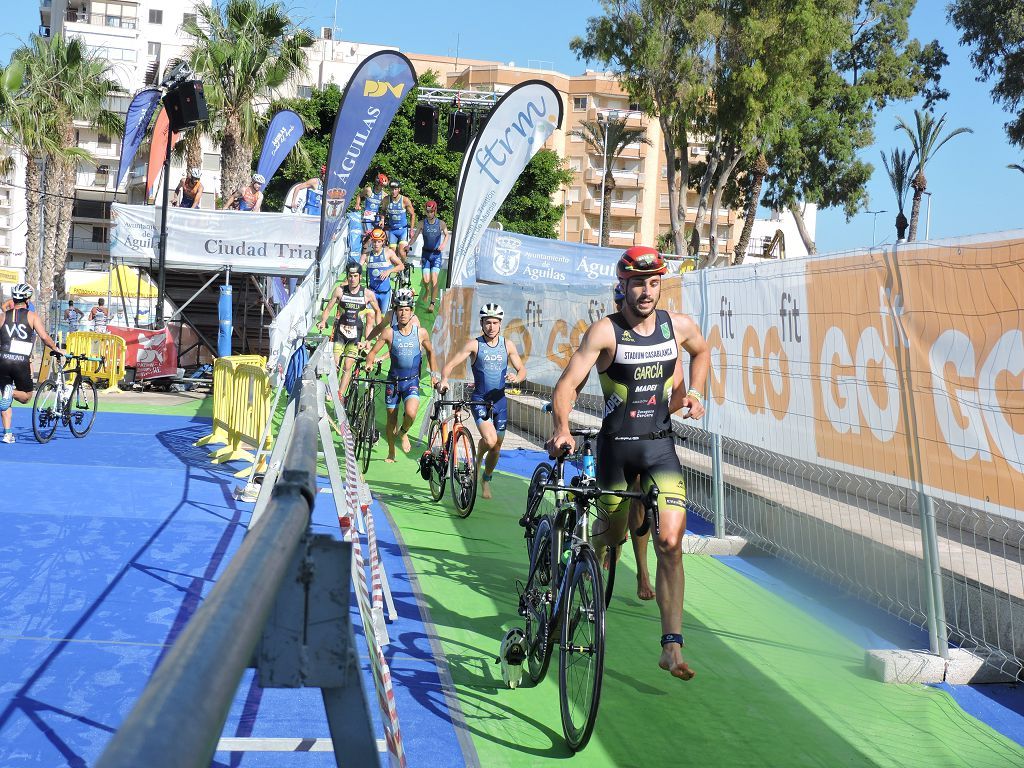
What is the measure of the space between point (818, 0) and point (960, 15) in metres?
3.96

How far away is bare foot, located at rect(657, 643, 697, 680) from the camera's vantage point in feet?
17.0

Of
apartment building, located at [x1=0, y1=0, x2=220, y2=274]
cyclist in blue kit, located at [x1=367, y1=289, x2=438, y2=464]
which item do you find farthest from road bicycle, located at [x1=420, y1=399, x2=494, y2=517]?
apartment building, located at [x1=0, y1=0, x2=220, y2=274]

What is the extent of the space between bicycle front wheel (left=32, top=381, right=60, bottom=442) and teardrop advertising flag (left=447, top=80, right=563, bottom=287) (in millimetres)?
7236

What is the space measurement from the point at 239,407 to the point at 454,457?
4.07 meters

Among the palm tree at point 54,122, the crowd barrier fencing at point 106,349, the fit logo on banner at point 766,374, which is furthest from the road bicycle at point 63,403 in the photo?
the palm tree at point 54,122

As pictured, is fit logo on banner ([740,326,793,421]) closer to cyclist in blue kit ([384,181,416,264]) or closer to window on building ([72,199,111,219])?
cyclist in blue kit ([384,181,416,264])

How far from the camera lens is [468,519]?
10.5 metres

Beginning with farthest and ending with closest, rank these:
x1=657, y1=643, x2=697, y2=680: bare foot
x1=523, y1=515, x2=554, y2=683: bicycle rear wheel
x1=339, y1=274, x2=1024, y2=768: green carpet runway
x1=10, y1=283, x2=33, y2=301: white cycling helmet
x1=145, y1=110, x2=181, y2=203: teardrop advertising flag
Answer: x1=145, y1=110, x2=181, y2=203: teardrop advertising flag < x1=10, y1=283, x2=33, y2=301: white cycling helmet < x1=523, y1=515, x2=554, y2=683: bicycle rear wheel < x1=657, y1=643, x2=697, y2=680: bare foot < x1=339, y1=274, x2=1024, y2=768: green carpet runway

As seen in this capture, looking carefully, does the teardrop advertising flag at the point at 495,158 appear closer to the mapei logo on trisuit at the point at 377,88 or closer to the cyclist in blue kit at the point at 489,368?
the mapei logo on trisuit at the point at 377,88

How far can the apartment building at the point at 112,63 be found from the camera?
273 feet

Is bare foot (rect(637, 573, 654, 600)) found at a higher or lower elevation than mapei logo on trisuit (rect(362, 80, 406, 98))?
lower

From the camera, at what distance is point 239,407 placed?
44.5 ft

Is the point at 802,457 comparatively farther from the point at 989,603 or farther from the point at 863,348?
the point at 989,603

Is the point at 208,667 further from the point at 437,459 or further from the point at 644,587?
the point at 437,459
